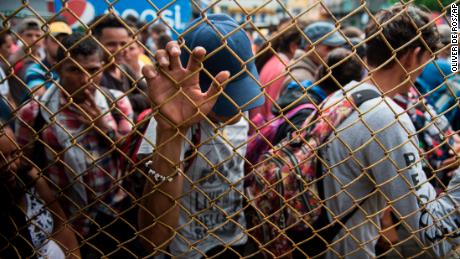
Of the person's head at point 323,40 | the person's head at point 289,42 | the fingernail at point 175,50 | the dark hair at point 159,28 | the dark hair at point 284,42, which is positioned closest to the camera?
the fingernail at point 175,50

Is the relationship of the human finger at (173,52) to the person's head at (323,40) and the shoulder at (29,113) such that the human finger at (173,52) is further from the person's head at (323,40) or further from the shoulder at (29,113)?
the person's head at (323,40)

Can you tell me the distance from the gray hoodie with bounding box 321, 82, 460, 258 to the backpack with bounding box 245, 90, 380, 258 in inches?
1.5

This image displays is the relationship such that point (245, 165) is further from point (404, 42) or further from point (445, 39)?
point (445, 39)

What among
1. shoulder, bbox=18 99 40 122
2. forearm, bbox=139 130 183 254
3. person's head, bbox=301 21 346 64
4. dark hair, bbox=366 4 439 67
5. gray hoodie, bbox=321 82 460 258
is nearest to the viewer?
Answer: forearm, bbox=139 130 183 254

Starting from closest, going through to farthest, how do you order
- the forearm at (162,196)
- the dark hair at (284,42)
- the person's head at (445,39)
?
the forearm at (162,196), the person's head at (445,39), the dark hair at (284,42)

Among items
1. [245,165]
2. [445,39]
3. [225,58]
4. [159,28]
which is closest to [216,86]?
[225,58]

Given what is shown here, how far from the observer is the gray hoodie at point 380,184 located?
1.64 m

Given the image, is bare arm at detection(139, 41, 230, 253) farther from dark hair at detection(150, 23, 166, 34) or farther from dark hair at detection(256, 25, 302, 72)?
dark hair at detection(150, 23, 166, 34)

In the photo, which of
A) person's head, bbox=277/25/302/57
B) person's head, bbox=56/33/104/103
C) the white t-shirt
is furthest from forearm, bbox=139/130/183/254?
person's head, bbox=277/25/302/57

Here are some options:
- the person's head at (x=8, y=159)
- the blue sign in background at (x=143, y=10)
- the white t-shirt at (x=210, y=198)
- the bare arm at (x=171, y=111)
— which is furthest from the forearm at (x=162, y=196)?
the blue sign in background at (x=143, y=10)

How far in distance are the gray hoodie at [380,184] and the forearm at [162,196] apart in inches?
22.2

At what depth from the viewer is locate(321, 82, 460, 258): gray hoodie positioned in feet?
5.38

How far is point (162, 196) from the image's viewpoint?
1550mm

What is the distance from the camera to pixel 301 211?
1.79 meters
